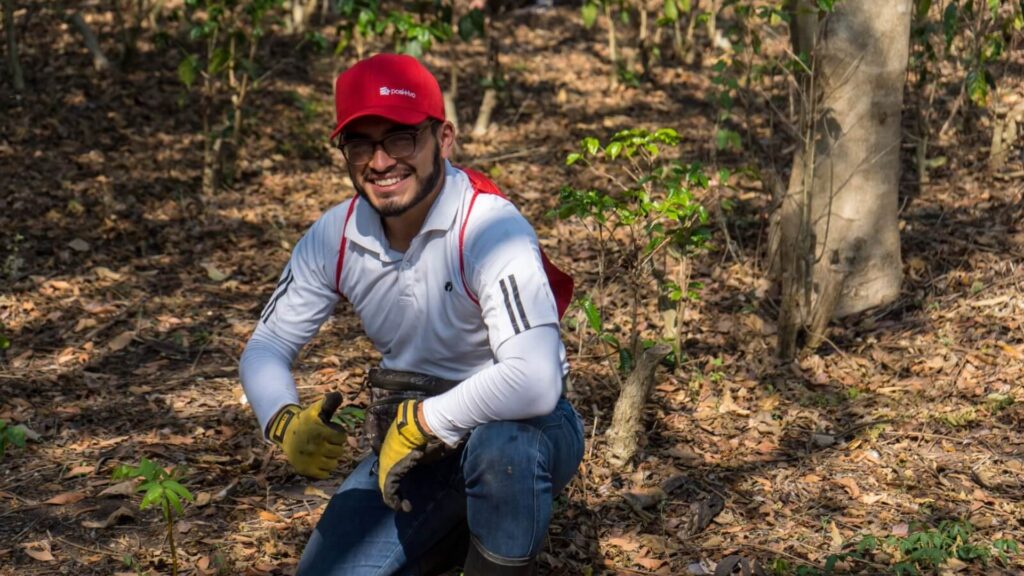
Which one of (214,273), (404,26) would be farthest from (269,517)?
(404,26)

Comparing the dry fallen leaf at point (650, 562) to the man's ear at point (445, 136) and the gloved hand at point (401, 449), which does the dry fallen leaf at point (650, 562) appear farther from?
the man's ear at point (445, 136)

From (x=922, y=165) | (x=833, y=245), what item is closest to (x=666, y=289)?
(x=833, y=245)

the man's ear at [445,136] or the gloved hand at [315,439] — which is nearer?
the gloved hand at [315,439]

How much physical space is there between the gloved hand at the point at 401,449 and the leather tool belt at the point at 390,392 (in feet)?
0.58

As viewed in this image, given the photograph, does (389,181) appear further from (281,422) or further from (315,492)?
(315,492)

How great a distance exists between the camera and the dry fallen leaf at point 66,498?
434cm

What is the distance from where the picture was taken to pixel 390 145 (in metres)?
3.26

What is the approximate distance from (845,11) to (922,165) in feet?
6.71

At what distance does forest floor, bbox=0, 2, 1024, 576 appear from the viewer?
164 inches

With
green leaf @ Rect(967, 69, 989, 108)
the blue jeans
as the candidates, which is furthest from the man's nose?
green leaf @ Rect(967, 69, 989, 108)

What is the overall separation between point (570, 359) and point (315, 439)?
8.84ft

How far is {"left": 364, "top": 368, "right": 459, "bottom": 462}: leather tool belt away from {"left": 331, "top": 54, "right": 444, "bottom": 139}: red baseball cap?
2.46 ft

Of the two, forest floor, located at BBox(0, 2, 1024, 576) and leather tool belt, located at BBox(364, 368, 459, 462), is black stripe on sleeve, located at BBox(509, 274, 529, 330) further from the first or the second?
forest floor, located at BBox(0, 2, 1024, 576)

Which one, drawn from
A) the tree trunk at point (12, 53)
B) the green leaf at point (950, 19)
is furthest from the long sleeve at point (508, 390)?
the tree trunk at point (12, 53)
